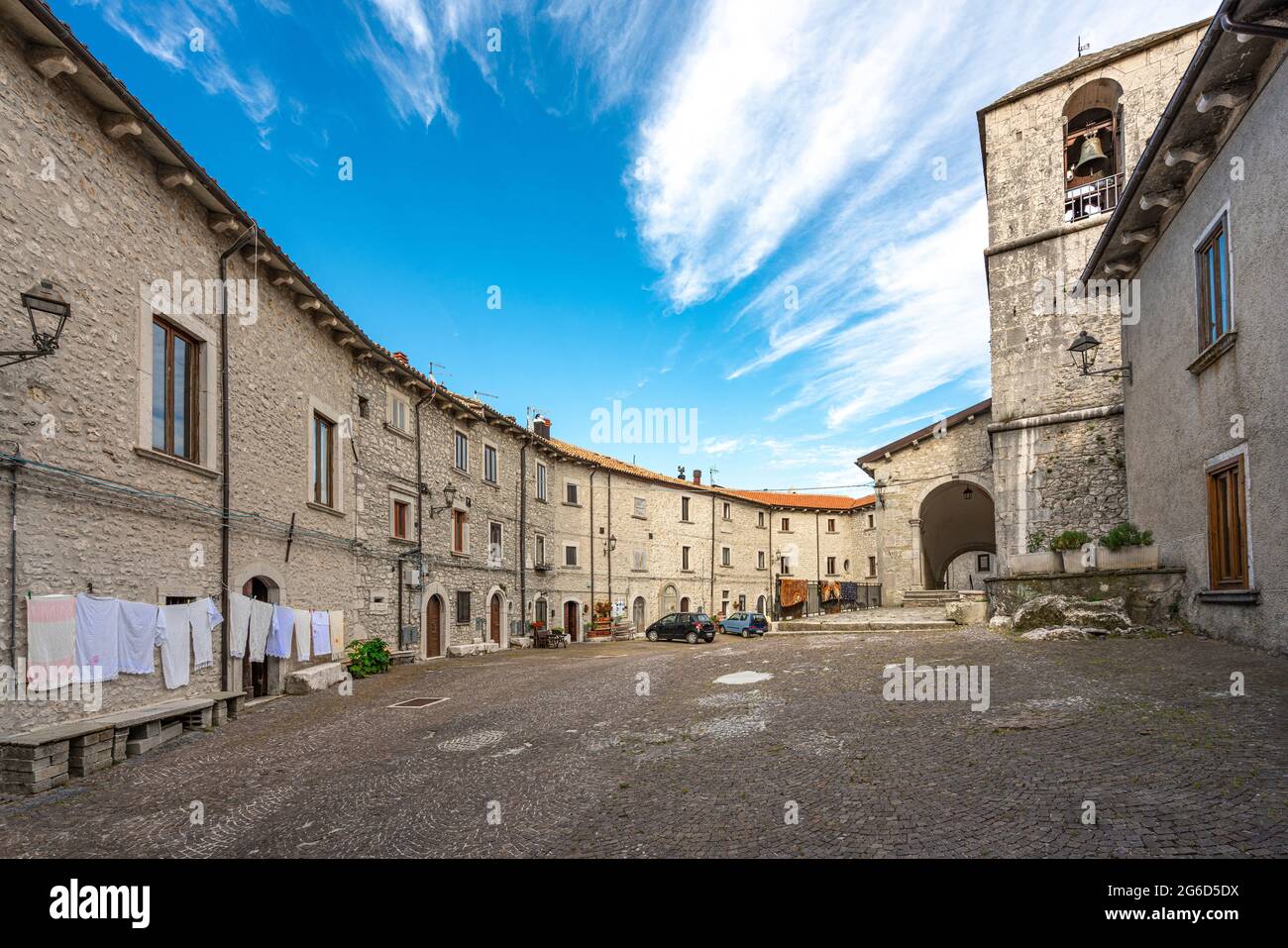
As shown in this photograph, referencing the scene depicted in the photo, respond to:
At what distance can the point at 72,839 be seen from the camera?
552 cm

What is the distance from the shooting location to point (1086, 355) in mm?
16219

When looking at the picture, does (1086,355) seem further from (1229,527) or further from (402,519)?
(402,519)

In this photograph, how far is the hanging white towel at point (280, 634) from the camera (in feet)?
41.4

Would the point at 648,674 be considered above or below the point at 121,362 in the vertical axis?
below

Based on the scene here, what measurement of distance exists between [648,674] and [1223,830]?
957 cm

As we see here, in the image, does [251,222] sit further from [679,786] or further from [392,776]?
[679,786]

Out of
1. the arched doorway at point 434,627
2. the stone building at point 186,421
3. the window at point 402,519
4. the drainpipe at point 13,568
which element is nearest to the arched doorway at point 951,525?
the arched doorway at point 434,627

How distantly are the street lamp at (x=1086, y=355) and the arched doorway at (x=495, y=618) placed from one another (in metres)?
18.6

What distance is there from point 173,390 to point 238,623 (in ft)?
12.3

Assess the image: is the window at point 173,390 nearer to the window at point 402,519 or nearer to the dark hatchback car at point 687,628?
the window at point 402,519

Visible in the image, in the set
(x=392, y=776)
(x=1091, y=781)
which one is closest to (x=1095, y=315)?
(x=1091, y=781)

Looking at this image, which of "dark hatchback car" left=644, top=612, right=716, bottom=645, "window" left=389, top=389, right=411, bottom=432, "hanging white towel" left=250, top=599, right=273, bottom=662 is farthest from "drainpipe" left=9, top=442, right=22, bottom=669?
"dark hatchback car" left=644, top=612, right=716, bottom=645

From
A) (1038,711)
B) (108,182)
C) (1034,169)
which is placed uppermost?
(1034,169)

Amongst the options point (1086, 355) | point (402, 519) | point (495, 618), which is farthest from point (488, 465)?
point (1086, 355)
